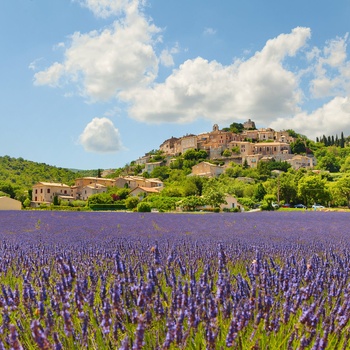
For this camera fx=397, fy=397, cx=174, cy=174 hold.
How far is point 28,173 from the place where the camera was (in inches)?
3019

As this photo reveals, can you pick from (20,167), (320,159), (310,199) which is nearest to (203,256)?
(310,199)

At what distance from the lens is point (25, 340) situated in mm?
2170

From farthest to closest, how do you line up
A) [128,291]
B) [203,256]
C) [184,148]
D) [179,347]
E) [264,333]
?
[184,148] < [203,256] < [128,291] < [264,333] < [179,347]

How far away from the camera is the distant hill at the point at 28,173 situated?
230 feet

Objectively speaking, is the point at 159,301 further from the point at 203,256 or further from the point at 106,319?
the point at 203,256

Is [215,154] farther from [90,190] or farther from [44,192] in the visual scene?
[44,192]

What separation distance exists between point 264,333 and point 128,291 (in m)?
0.76

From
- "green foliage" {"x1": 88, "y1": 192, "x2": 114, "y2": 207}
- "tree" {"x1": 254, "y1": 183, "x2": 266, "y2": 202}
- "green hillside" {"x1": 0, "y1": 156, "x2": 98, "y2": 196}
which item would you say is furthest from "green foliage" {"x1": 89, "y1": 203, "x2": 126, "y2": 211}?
"green hillside" {"x1": 0, "y1": 156, "x2": 98, "y2": 196}

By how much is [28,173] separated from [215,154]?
4307 cm

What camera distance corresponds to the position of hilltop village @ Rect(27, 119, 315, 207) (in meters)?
70.0

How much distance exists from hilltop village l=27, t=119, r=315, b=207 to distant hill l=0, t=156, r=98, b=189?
27.8 feet

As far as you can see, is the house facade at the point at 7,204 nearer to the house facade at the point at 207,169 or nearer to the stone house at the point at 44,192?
the stone house at the point at 44,192

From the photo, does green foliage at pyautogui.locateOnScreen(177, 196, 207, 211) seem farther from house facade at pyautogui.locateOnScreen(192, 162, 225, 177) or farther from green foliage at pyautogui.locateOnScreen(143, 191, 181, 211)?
house facade at pyautogui.locateOnScreen(192, 162, 225, 177)

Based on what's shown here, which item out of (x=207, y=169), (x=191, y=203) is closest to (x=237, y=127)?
(x=207, y=169)
